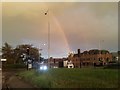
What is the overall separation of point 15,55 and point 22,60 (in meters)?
4.83

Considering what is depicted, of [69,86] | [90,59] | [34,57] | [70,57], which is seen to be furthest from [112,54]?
[69,86]

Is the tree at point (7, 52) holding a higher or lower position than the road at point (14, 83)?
higher

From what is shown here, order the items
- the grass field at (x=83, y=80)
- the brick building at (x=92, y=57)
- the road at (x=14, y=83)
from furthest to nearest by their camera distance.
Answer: the brick building at (x=92, y=57)
the road at (x=14, y=83)
the grass field at (x=83, y=80)

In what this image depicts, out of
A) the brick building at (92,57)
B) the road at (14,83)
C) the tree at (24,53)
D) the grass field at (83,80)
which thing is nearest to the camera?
the grass field at (83,80)

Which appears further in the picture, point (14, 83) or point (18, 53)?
point (18, 53)

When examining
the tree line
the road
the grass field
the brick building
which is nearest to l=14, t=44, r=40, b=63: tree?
the tree line

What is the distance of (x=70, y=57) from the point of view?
16638 centimetres

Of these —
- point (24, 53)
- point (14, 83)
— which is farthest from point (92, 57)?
point (14, 83)

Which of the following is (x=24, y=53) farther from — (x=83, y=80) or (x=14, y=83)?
(x=83, y=80)

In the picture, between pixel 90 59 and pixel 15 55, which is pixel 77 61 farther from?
pixel 15 55

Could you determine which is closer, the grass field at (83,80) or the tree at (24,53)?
the grass field at (83,80)

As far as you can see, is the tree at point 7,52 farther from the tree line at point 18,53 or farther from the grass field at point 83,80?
the grass field at point 83,80

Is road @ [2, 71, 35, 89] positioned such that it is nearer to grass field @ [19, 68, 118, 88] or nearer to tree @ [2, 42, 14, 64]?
grass field @ [19, 68, 118, 88]

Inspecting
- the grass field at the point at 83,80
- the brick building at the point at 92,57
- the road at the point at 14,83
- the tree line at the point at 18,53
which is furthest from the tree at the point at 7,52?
the grass field at the point at 83,80
